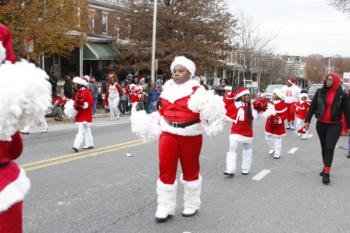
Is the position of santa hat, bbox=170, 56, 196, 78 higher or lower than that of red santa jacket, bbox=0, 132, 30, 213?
higher

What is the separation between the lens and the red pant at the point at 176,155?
4.91 meters

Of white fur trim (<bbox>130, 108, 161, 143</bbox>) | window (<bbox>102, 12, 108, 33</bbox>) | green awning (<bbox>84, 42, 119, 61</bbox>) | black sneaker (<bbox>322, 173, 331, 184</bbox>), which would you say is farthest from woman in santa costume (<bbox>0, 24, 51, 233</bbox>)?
window (<bbox>102, 12, 108, 33</bbox>)

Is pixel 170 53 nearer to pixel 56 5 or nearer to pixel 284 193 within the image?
pixel 56 5

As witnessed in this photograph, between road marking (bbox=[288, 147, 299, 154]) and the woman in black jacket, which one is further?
road marking (bbox=[288, 147, 299, 154])

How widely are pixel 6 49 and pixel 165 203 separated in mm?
2948

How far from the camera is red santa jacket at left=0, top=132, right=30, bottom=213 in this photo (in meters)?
2.52

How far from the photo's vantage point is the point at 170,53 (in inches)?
1342

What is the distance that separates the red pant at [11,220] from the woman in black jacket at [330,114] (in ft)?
19.0

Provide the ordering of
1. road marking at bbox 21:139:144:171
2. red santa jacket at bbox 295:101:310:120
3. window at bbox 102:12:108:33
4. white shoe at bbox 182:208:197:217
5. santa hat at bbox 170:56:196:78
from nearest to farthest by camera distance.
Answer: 1. santa hat at bbox 170:56:196:78
2. white shoe at bbox 182:208:197:217
3. road marking at bbox 21:139:144:171
4. red santa jacket at bbox 295:101:310:120
5. window at bbox 102:12:108:33

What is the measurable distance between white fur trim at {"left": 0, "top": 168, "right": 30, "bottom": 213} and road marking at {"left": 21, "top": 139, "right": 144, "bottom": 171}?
5147 mm

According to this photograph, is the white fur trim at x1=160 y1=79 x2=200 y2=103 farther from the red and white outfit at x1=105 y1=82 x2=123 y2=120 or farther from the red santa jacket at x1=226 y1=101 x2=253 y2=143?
the red and white outfit at x1=105 y1=82 x2=123 y2=120

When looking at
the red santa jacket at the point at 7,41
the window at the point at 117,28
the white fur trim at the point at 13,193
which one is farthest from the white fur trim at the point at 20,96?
the window at the point at 117,28

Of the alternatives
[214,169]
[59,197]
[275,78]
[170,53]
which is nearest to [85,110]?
[214,169]

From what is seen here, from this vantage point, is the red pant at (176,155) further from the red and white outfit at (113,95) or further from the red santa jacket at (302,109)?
the red and white outfit at (113,95)
